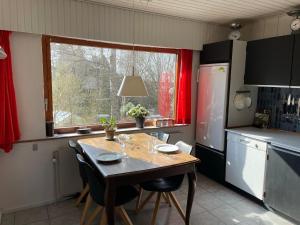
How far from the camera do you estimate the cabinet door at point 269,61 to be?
2.79m

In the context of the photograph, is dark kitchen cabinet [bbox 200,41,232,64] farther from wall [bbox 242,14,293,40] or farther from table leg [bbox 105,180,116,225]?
table leg [bbox 105,180,116,225]

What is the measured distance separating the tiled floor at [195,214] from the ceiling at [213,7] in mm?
2517

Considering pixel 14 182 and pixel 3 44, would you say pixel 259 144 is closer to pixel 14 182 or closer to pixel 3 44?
pixel 14 182

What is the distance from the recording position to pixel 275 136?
112 inches

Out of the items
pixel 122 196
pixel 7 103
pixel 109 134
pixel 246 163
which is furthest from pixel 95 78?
pixel 246 163

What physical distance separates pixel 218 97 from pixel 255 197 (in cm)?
143

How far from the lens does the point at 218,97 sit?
333 centimetres

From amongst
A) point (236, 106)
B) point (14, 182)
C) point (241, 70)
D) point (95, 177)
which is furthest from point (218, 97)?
point (14, 182)

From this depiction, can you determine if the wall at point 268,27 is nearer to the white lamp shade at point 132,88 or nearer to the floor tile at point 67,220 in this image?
the white lamp shade at point 132,88

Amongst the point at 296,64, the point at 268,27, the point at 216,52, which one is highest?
the point at 268,27

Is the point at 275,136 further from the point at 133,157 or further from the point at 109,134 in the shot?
the point at 109,134

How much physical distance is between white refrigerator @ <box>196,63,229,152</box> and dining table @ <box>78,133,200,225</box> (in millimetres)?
1132

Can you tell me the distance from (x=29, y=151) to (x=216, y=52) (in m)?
2.88

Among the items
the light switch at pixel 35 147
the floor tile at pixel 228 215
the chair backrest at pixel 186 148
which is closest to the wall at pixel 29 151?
the light switch at pixel 35 147
